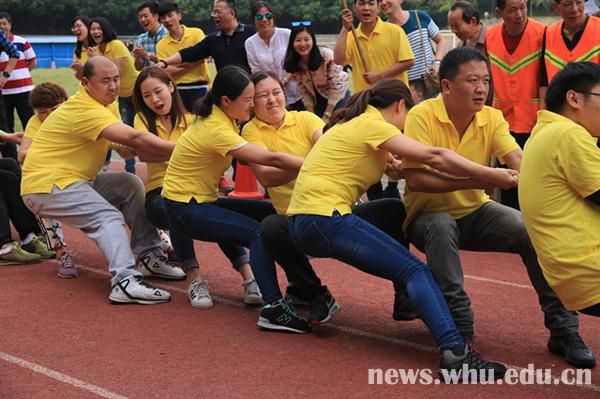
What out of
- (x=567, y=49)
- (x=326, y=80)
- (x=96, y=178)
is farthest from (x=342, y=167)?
(x=326, y=80)

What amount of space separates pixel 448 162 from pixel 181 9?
31.3 meters

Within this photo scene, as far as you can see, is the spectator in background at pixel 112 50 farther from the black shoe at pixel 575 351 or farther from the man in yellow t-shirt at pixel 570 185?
the man in yellow t-shirt at pixel 570 185

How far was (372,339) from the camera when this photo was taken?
503 cm

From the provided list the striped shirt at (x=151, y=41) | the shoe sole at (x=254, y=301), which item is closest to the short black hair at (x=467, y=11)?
the shoe sole at (x=254, y=301)

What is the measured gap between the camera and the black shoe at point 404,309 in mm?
5035

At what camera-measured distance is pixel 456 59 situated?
459cm

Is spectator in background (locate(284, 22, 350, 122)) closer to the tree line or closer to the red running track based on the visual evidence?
the red running track

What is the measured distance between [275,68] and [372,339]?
4.52m

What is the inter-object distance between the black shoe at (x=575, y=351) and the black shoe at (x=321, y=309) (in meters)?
1.29

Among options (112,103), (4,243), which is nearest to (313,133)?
(112,103)

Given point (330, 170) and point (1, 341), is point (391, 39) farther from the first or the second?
point (1, 341)

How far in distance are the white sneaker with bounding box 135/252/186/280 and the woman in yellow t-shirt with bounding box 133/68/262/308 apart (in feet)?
0.97

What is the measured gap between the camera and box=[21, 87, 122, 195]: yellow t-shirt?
19.9 feet

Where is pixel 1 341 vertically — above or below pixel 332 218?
below
